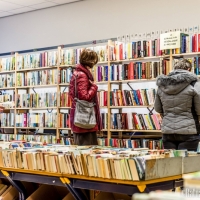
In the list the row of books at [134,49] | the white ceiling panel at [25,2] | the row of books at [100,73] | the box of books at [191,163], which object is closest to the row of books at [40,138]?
the row of books at [100,73]

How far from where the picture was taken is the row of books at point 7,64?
7.83 meters

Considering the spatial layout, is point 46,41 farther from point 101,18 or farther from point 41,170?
point 41,170

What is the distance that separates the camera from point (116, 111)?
6957 millimetres

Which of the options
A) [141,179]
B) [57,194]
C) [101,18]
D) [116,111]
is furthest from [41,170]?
[101,18]

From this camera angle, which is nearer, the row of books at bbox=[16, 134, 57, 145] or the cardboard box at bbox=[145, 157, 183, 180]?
the cardboard box at bbox=[145, 157, 183, 180]

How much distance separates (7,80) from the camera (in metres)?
7.89

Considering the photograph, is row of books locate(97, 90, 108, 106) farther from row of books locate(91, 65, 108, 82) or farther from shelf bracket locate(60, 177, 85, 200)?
shelf bracket locate(60, 177, 85, 200)

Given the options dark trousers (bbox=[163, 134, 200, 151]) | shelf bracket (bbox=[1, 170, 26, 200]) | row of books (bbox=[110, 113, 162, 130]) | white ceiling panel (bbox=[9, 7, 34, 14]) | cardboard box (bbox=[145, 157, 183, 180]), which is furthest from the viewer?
white ceiling panel (bbox=[9, 7, 34, 14])

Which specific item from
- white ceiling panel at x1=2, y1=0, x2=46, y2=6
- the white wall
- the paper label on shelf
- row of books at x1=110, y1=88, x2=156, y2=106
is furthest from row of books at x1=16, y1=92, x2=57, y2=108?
the paper label on shelf

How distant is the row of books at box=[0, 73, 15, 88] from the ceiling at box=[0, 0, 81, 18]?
141cm

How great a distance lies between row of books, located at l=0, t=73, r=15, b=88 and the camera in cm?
783

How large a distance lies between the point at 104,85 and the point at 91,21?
1.57m

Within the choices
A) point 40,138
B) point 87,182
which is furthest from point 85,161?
point 40,138

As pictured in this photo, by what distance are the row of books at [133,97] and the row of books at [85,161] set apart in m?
2.73
